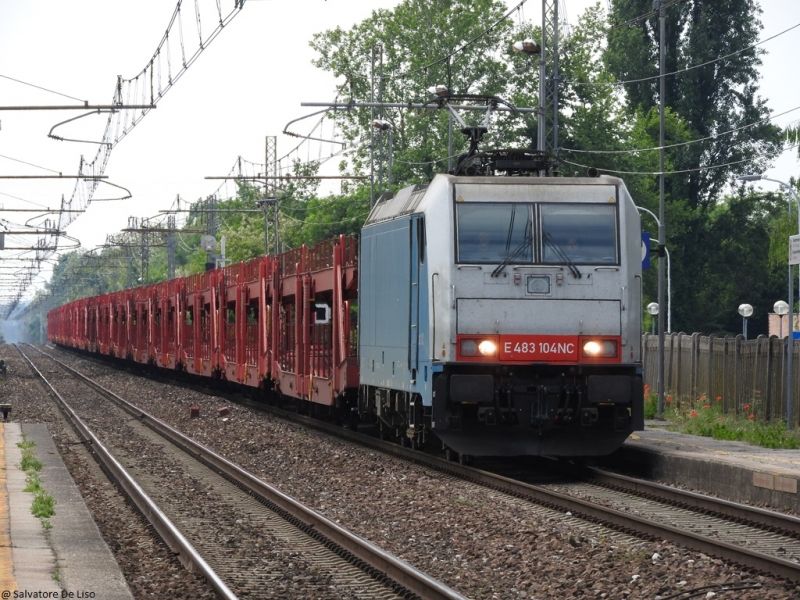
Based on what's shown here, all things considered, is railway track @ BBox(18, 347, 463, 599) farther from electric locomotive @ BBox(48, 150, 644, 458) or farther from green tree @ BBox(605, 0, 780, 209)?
green tree @ BBox(605, 0, 780, 209)

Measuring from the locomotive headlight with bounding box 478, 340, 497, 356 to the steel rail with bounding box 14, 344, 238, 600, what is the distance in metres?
3.81

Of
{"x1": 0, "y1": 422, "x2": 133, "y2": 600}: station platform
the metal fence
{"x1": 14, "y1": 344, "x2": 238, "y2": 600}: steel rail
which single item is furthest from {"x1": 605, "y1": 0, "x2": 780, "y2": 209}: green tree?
{"x1": 0, "y1": 422, "x2": 133, "y2": 600}: station platform

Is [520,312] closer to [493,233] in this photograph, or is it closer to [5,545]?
[493,233]

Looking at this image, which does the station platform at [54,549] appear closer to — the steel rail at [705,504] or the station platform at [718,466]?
the steel rail at [705,504]

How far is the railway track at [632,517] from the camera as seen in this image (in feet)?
28.4

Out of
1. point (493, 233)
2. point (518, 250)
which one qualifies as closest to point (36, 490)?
point (493, 233)

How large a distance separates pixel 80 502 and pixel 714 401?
39.5 feet

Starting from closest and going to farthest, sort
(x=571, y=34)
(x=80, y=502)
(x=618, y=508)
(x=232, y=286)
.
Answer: (x=618, y=508) → (x=80, y=502) → (x=232, y=286) → (x=571, y=34)

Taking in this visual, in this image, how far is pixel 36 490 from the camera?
1305 centimetres

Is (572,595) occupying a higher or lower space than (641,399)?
lower

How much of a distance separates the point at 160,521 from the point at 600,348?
531cm

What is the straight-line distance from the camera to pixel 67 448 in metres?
19.8

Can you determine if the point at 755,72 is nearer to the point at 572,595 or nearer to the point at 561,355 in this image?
the point at 561,355

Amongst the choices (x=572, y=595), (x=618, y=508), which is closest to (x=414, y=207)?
(x=618, y=508)
